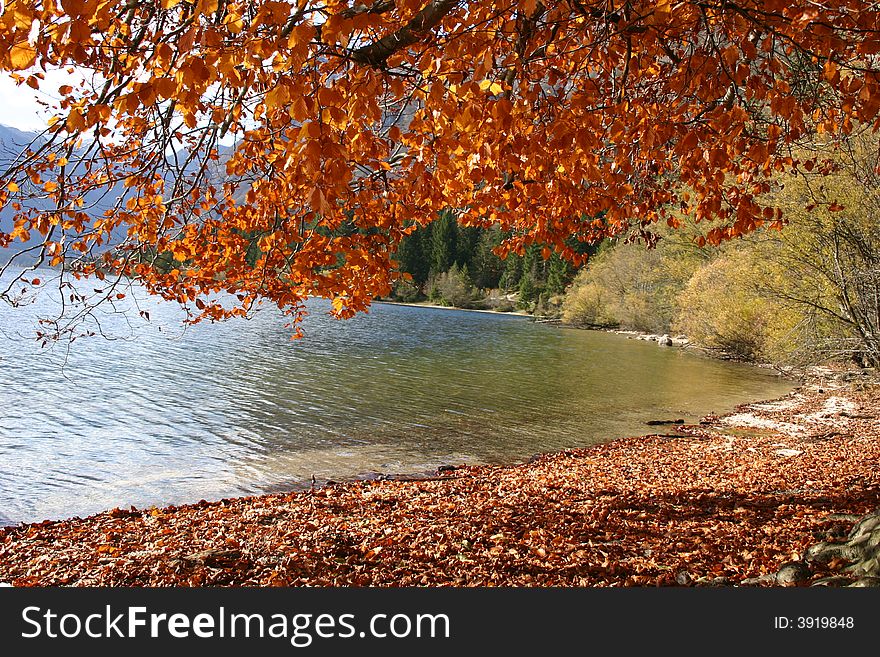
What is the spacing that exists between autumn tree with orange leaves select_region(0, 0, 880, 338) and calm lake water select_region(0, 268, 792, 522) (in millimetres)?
5670

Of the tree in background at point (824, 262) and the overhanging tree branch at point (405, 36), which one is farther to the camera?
the tree in background at point (824, 262)

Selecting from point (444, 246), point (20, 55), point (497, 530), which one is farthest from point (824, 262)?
point (444, 246)

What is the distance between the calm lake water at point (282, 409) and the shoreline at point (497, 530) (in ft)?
7.76

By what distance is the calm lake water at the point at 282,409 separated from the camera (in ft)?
40.9

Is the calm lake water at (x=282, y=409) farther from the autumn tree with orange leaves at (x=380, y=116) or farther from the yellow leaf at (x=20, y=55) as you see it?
the yellow leaf at (x=20, y=55)

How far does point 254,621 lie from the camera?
11.6 feet

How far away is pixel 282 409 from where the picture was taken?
19125 mm

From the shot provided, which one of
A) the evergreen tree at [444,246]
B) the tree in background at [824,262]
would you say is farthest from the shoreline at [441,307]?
the tree in background at [824,262]

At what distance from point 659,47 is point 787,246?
15683 mm

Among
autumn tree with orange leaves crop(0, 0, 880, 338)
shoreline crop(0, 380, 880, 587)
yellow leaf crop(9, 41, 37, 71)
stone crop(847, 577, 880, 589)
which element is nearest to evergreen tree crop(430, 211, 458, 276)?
shoreline crop(0, 380, 880, 587)

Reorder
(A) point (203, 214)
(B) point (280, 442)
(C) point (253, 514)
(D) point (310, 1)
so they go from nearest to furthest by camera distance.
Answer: (D) point (310, 1), (A) point (203, 214), (C) point (253, 514), (B) point (280, 442)

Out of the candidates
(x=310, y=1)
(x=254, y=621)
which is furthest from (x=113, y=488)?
(x=310, y=1)

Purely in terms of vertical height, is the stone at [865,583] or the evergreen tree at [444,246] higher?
the evergreen tree at [444,246]

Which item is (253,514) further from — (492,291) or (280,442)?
(492,291)
